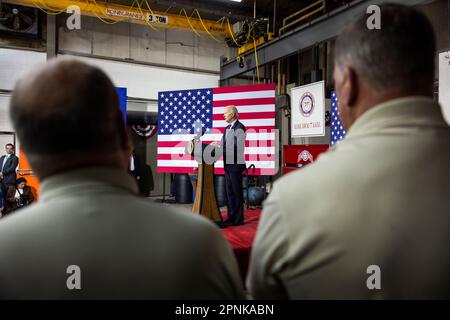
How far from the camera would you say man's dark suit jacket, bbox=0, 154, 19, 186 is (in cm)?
596

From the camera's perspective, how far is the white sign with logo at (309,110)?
4758 millimetres

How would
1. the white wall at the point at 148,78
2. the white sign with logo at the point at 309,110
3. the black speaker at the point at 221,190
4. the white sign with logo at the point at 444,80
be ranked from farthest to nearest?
the white wall at the point at 148,78
the black speaker at the point at 221,190
the white sign with logo at the point at 309,110
the white sign with logo at the point at 444,80

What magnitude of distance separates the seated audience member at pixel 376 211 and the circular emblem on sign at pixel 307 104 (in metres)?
4.31

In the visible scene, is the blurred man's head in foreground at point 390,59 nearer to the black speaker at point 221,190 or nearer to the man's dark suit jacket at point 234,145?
the man's dark suit jacket at point 234,145

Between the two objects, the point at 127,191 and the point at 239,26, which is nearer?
the point at 127,191

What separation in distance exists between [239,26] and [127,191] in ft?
21.7

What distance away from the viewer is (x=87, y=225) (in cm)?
55

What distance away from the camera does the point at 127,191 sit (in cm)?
61

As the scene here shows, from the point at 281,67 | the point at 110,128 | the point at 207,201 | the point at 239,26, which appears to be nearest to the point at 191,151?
the point at 207,201

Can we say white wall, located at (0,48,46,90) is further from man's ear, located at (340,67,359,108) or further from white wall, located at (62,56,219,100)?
man's ear, located at (340,67,359,108)

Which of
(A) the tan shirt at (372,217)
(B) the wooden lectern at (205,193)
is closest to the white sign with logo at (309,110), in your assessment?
(B) the wooden lectern at (205,193)

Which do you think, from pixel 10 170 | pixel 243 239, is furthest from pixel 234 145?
pixel 10 170

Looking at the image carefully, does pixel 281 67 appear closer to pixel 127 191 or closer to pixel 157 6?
pixel 157 6

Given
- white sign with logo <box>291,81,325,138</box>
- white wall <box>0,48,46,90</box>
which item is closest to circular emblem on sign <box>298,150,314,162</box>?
white sign with logo <box>291,81,325,138</box>
